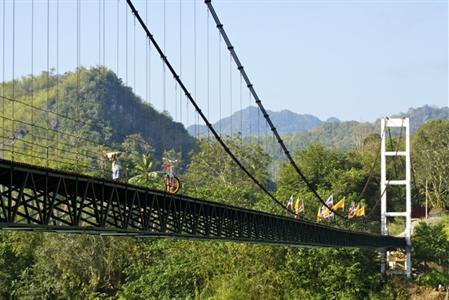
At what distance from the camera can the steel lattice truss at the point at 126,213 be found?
25969mm

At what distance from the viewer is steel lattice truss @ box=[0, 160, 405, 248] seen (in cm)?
2597

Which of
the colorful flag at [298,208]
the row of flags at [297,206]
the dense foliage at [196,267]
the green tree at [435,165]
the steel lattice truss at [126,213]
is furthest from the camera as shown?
the green tree at [435,165]

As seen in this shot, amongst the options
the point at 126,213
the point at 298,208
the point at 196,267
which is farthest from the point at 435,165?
the point at 126,213

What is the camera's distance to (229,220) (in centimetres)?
4253

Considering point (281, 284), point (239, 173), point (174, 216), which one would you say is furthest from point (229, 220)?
point (239, 173)

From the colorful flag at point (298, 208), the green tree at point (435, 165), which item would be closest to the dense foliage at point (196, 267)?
the colorful flag at point (298, 208)

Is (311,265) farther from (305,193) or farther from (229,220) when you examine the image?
(229,220)

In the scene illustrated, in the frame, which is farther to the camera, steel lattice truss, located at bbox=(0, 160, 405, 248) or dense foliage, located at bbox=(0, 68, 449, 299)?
dense foliage, located at bbox=(0, 68, 449, 299)

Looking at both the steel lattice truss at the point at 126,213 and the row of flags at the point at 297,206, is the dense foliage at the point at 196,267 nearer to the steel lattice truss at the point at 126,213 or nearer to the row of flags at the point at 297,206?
the row of flags at the point at 297,206

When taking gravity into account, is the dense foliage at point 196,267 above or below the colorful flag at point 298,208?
below

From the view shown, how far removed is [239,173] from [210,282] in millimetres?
37135

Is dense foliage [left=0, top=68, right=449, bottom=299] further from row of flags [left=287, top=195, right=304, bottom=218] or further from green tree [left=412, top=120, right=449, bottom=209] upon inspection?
green tree [left=412, top=120, right=449, bottom=209]

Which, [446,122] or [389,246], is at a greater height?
[446,122]

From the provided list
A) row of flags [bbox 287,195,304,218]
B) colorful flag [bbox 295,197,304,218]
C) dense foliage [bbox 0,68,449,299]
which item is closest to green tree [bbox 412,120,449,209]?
dense foliage [bbox 0,68,449,299]
